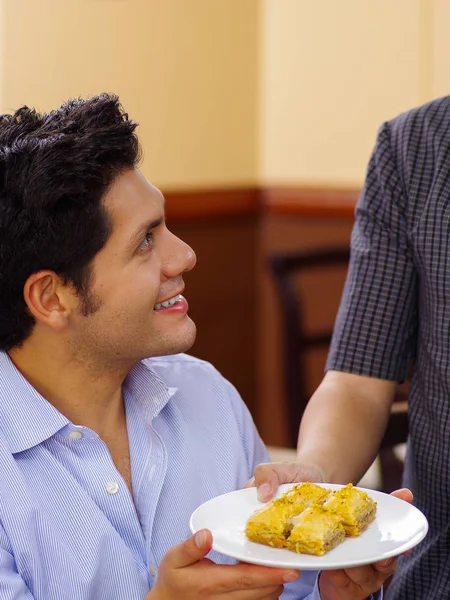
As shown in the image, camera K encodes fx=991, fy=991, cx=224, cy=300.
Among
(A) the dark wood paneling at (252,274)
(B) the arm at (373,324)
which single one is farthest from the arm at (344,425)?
(A) the dark wood paneling at (252,274)

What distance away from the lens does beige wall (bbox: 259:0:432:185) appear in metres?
3.95

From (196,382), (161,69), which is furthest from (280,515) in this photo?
(161,69)

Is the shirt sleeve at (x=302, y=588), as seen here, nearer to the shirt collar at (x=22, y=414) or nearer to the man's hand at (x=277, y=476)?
the man's hand at (x=277, y=476)

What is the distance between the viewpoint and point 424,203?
1.71 meters

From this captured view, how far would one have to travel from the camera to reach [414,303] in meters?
1.74

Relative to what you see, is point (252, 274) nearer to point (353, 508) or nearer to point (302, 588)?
point (302, 588)

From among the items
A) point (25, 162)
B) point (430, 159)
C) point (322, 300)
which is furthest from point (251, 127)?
point (25, 162)

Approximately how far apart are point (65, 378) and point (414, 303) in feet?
2.05

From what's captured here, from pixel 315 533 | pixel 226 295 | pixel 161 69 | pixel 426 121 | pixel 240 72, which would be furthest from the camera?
pixel 226 295

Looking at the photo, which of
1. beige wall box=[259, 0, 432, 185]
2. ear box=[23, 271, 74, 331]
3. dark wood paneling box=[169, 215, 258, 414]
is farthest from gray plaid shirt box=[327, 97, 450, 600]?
dark wood paneling box=[169, 215, 258, 414]

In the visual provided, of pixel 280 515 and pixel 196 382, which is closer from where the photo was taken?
pixel 280 515

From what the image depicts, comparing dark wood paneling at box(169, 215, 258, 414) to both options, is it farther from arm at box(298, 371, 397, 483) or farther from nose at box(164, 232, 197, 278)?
nose at box(164, 232, 197, 278)

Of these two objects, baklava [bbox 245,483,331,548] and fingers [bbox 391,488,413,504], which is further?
fingers [bbox 391,488,413,504]

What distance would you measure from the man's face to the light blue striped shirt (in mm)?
125
